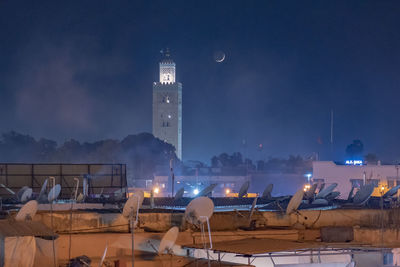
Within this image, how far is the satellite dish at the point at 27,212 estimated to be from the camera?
1302 centimetres

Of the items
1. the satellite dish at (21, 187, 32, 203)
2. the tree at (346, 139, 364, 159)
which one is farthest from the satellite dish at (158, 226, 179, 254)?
the tree at (346, 139, 364, 159)

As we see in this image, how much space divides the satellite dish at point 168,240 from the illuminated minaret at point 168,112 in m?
92.3

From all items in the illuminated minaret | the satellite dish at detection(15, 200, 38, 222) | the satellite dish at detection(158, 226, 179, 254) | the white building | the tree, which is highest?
the illuminated minaret

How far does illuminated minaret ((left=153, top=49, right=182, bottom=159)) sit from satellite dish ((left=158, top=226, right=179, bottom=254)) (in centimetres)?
9231

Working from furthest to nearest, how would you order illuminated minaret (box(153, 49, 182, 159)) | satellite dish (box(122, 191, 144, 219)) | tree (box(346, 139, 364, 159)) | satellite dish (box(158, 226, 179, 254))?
illuminated minaret (box(153, 49, 182, 159)), tree (box(346, 139, 364, 159)), satellite dish (box(122, 191, 144, 219)), satellite dish (box(158, 226, 179, 254))

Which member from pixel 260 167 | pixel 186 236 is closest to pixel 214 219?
pixel 186 236

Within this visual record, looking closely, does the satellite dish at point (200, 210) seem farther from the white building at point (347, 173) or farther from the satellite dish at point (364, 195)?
the white building at point (347, 173)

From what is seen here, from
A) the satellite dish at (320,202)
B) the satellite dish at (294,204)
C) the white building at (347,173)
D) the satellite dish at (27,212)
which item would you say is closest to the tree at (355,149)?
the white building at (347,173)

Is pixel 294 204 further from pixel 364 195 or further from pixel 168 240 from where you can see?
pixel 364 195

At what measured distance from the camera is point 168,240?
40.5 feet

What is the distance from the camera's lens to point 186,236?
45.1 ft

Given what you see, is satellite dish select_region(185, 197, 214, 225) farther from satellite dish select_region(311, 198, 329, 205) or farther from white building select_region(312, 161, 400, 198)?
white building select_region(312, 161, 400, 198)

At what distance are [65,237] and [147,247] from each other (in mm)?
1468

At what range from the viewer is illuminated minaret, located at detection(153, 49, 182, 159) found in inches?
4215
